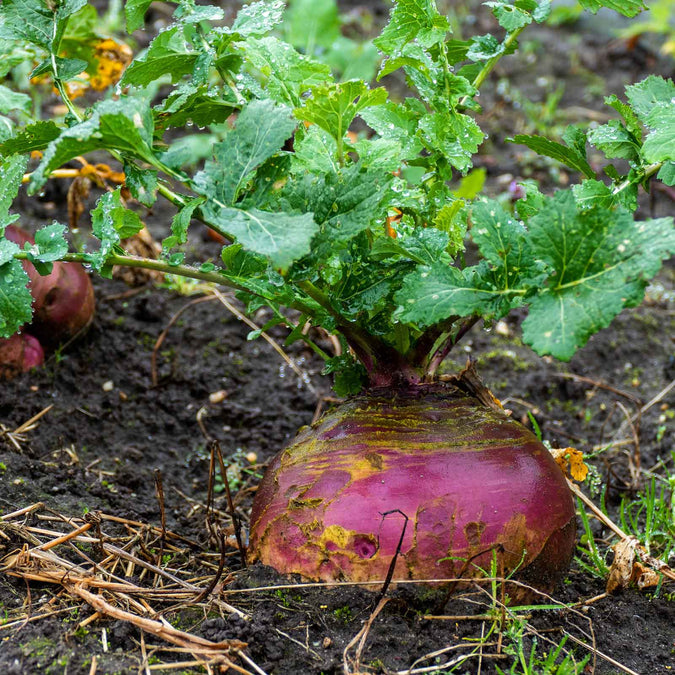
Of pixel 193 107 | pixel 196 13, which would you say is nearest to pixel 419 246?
pixel 193 107

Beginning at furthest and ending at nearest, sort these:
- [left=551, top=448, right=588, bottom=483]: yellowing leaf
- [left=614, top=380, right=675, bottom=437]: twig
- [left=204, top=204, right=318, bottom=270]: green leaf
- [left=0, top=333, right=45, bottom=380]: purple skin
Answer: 1. [left=614, top=380, right=675, bottom=437]: twig
2. [left=0, top=333, right=45, bottom=380]: purple skin
3. [left=551, top=448, right=588, bottom=483]: yellowing leaf
4. [left=204, top=204, right=318, bottom=270]: green leaf

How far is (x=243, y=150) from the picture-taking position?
1.21 metres

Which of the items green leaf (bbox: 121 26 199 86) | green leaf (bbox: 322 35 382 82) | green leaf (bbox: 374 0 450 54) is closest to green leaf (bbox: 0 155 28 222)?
green leaf (bbox: 121 26 199 86)

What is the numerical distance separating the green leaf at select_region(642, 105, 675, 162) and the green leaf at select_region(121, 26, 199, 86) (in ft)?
2.70

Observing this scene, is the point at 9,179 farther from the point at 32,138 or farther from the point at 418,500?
the point at 418,500

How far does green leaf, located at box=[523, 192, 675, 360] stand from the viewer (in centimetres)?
111

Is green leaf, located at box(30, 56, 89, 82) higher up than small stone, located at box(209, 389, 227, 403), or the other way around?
green leaf, located at box(30, 56, 89, 82)

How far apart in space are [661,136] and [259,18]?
76 cm

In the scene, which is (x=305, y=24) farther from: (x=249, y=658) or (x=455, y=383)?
(x=249, y=658)

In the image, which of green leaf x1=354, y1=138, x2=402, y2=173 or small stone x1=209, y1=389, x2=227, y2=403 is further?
small stone x1=209, y1=389, x2=227, y2=403

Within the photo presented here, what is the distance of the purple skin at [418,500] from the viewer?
128 cm

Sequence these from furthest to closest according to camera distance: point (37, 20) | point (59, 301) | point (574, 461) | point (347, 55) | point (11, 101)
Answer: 1. point (347, 55)
2. point (59, 301)
3. point (11, 101)
4. point (574, 461)
5. point (37, 20)

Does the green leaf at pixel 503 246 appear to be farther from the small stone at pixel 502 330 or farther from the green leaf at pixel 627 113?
the small stone at pixel 502 330

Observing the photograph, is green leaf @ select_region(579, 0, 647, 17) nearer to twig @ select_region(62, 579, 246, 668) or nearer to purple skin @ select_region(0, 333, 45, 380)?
twig @ select_region(62, 579, 246, 668)
